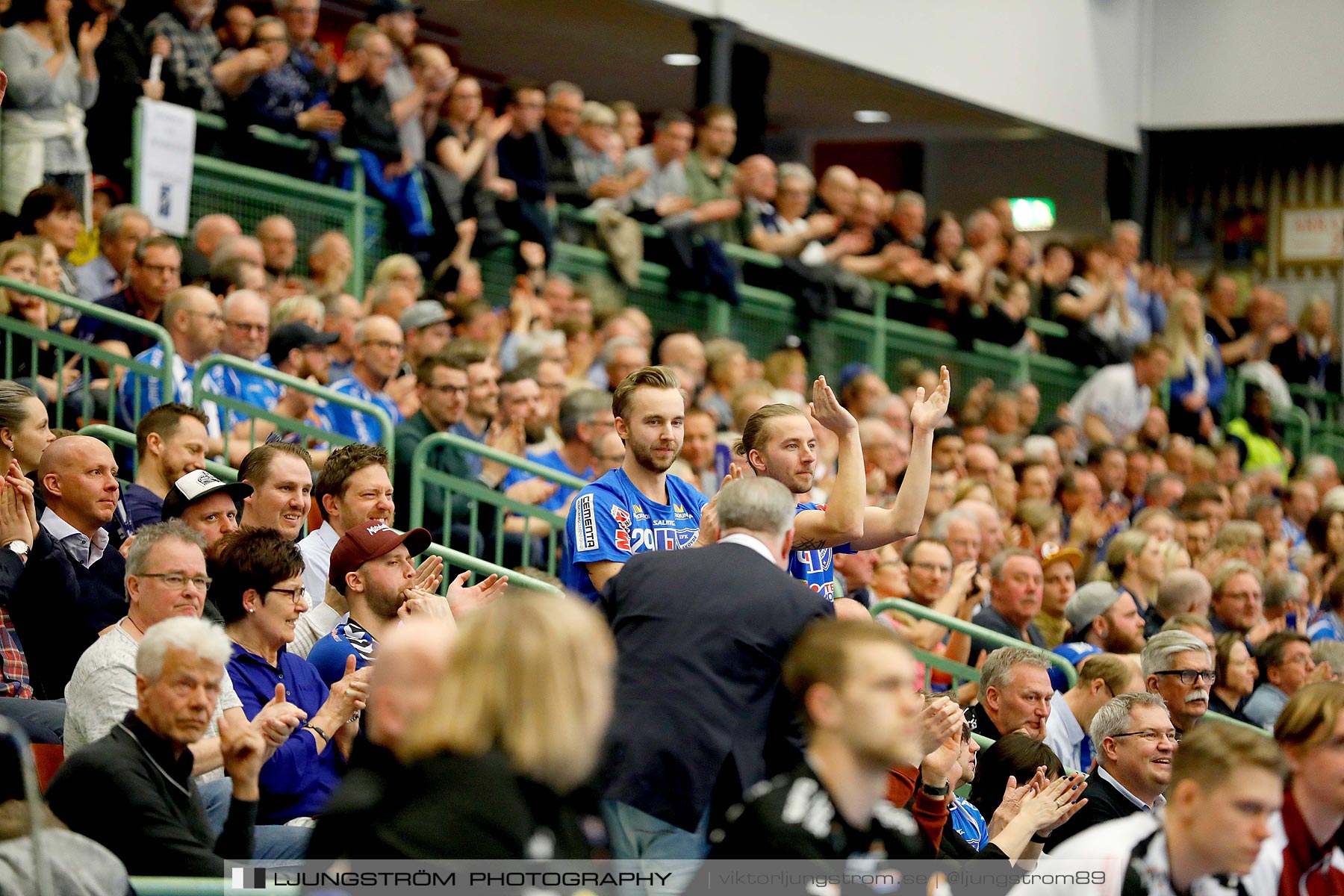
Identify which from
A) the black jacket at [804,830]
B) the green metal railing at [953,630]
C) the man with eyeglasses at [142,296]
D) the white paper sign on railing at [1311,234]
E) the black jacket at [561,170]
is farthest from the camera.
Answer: the white paper sign on railing at [1311,234]

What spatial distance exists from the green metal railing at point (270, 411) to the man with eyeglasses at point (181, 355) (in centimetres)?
8

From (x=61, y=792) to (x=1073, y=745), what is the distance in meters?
4.29

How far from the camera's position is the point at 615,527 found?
580cm

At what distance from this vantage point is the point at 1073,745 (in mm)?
7344

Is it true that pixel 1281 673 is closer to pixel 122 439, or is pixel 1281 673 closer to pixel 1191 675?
pixel 1191 675

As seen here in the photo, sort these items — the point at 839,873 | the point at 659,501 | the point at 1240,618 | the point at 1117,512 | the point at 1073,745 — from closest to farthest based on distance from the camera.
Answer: the point at 839,873 < the point at 659,501 < the point at 1073,745 < the point at 1240,618 < the point at 1117,512

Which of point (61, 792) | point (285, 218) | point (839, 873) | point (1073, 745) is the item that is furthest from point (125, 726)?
point (285, 218)

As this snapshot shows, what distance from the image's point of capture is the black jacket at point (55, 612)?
20.3ft

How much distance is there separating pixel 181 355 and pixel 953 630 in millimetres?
3942

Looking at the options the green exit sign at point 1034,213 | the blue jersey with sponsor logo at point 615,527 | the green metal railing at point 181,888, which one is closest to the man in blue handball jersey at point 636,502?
the blue jersey with sponsor logo at point 615,527

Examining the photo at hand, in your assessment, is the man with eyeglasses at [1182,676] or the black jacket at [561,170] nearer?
the man with eyeglasses at [1182,676]

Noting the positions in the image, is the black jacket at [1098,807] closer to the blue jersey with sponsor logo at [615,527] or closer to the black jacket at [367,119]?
the blue jersey with sponsor logo at [615,527]

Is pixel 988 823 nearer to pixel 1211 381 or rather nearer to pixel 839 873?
pixel 839 873

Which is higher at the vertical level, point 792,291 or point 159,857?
point 792,291
